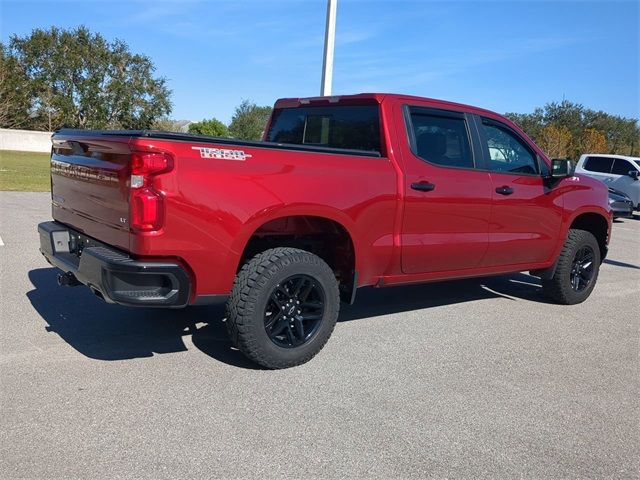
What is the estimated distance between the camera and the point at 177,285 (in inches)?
143

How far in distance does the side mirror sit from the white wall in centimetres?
4507

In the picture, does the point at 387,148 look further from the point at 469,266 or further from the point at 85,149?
the point at 85,149

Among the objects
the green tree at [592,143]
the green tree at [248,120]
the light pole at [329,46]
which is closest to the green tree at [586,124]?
the green tree at [592,143]

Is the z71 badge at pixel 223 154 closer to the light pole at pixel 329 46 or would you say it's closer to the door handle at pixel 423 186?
the door handle at pixel 423 186

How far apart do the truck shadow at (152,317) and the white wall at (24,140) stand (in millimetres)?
42670

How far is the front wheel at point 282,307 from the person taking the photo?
392 centimetres

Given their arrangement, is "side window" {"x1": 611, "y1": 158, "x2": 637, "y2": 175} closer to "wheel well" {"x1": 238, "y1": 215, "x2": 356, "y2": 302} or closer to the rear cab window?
the rear cab window

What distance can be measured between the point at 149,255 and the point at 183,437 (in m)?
1.10

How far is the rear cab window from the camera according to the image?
4867 millimetres

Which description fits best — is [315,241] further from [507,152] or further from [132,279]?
[507,152]

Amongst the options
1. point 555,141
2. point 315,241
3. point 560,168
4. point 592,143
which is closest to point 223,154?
point 315,241

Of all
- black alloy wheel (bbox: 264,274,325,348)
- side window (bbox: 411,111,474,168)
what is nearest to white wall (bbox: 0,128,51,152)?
side window (bbox: 411,111,474,168)

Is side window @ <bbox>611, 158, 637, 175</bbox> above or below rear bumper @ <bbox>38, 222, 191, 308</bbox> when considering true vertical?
above

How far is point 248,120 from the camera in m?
55.6
